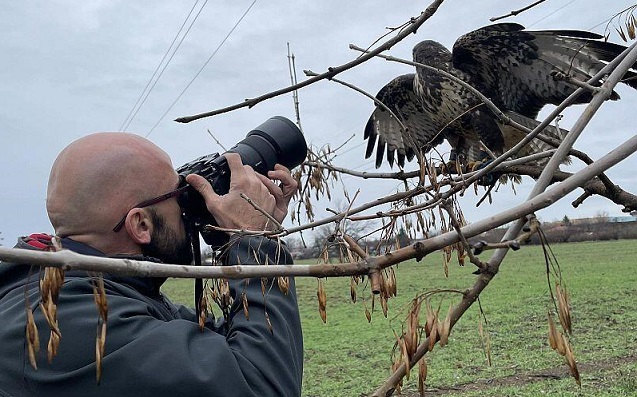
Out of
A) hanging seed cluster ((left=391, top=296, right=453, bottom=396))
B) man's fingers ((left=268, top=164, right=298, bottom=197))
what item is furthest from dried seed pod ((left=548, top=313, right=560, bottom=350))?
man's fingers ((left=268, top=164, right=298, bottom=197))

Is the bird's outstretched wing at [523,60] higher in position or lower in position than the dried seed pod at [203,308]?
higher

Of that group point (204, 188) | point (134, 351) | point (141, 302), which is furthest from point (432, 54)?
point (134, 351)

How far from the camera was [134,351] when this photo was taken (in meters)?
1.16

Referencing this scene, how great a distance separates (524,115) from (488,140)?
1.61ft

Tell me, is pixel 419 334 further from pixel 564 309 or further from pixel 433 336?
pixel 564 309

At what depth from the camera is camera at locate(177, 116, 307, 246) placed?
1480 millimetres

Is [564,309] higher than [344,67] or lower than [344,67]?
lower

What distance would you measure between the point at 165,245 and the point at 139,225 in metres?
0.08

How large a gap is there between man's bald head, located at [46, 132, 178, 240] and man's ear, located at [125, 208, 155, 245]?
0.02 m

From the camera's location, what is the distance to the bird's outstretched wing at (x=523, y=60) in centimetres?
276

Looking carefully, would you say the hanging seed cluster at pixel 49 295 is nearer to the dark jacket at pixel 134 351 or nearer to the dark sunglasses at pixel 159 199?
the dark jacket at pixel 134 351

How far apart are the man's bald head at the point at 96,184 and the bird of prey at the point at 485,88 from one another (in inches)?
63.6

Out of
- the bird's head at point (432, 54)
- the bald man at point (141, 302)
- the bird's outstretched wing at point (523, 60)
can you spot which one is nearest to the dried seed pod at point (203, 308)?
the bald man at point (141, 302)

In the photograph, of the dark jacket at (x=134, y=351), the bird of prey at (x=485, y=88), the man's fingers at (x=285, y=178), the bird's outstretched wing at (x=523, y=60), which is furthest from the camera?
the bird of prey at (x=485, y=88)
